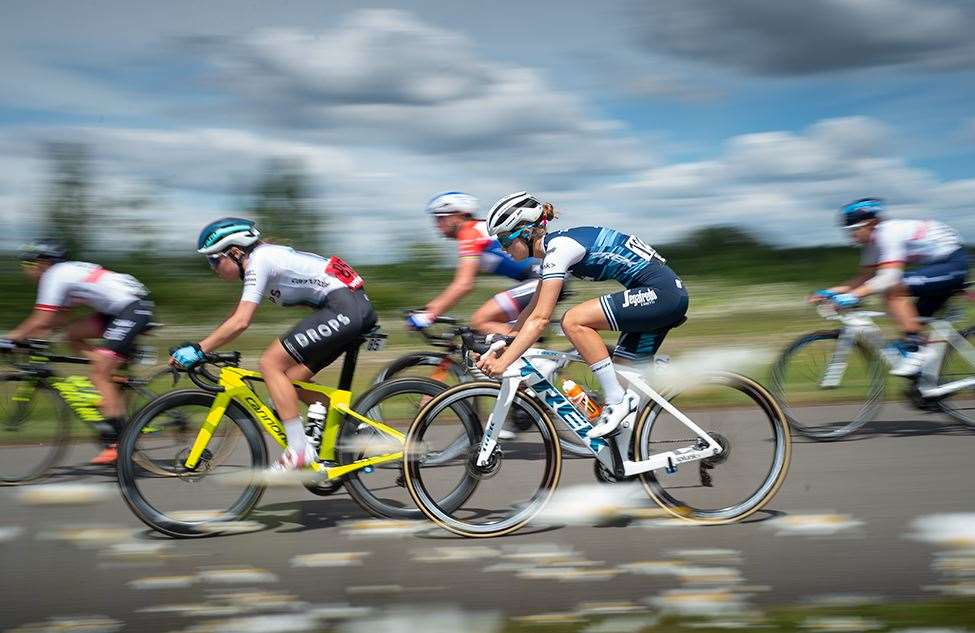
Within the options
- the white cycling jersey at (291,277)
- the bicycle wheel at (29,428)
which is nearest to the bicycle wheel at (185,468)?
the white cycling jersey at (291,277)

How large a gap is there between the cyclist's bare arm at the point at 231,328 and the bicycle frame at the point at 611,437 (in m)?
1.48

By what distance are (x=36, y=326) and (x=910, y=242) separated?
22.8 ft

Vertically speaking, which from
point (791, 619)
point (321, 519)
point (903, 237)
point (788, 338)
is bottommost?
point (788, 338)

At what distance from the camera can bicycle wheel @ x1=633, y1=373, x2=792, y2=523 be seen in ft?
18.3

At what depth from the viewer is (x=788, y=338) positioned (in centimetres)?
1780

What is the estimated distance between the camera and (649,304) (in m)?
5.56

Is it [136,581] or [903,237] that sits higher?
[903,237]

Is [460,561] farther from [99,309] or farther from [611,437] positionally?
[99,309]

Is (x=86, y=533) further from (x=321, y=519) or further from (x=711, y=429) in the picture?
(x=711, y=429)

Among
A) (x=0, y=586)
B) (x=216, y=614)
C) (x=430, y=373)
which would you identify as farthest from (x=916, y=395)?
(x=0, y=586)

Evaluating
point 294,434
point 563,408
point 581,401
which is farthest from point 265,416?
point 581,401

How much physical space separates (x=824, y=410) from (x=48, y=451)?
20.5 ft

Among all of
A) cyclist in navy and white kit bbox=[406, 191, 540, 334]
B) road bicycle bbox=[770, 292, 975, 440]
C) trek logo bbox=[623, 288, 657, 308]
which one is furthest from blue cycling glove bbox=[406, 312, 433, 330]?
road bicycle bbox=[770, 292, 975, 440]

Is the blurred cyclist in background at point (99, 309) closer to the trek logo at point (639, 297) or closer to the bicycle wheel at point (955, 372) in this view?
the trek logo at point (639, 297)
